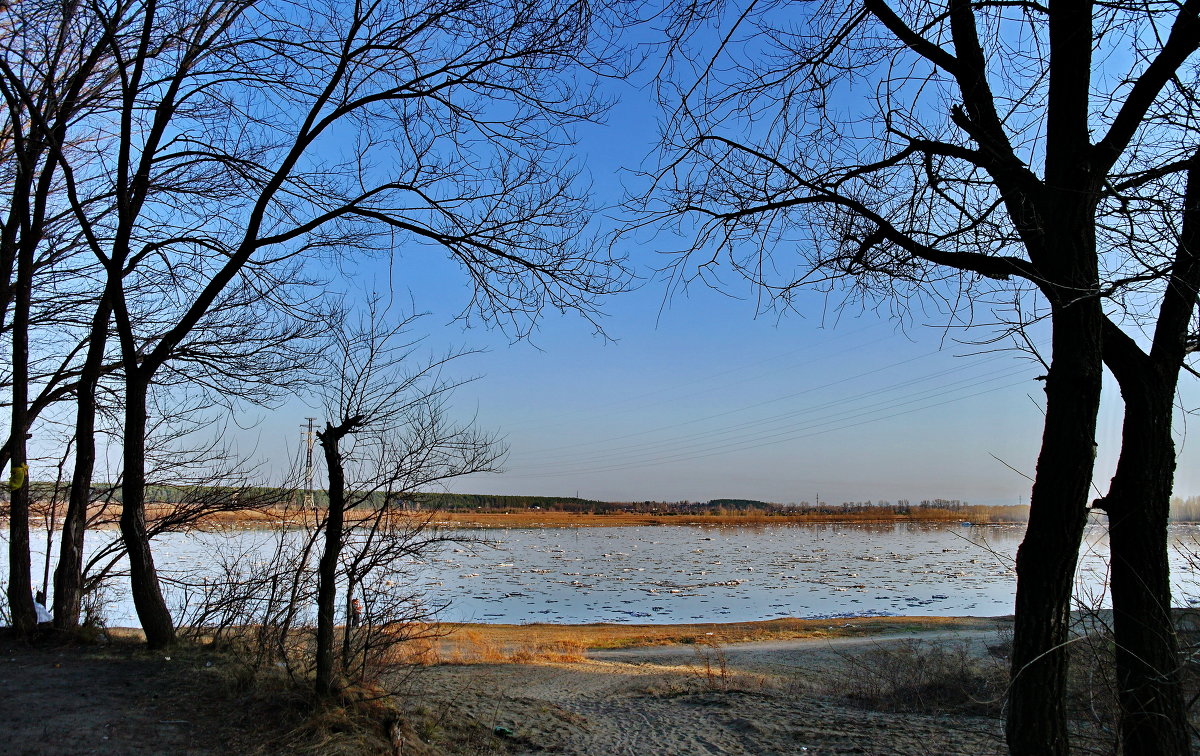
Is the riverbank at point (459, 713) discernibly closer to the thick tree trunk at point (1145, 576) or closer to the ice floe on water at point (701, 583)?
the thick tree trunk at point (1145, 576)

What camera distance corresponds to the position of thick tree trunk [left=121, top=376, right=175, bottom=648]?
7.02 meters

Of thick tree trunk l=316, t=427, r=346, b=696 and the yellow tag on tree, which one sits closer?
thick tree trunk l=316, t=427, r=346, b=696

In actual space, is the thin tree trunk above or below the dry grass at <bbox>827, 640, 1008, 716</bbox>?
above

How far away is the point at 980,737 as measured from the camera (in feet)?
24.3

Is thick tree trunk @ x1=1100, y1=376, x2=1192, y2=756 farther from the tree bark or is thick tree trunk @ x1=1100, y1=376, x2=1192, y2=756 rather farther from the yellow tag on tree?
the yellow tag on tree

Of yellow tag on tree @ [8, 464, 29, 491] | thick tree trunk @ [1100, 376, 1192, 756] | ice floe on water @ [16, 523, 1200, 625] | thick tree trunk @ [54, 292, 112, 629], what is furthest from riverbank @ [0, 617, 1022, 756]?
ice floe on water @ [16, 523, 1200, 625]

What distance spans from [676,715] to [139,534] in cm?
586

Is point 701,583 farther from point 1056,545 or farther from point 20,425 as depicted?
point 1056,545

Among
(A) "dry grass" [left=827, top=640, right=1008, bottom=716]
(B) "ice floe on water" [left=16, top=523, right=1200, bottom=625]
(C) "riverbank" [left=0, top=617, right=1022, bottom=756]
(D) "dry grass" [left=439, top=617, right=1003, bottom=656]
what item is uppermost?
(C) "riverbank" [left=0, top=617, right=1022, bottom=756]

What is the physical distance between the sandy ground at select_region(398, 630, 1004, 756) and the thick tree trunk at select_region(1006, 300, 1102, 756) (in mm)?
3106

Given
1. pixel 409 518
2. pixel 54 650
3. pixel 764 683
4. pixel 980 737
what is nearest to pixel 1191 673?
pixel 980 737

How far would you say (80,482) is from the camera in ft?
25.9

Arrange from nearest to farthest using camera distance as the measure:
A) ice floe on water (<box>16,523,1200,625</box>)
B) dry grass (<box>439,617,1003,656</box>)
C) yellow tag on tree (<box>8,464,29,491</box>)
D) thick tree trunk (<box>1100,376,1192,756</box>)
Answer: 1. thick tree trunk (<box>1100,376,1192,756</box>)
2. yellow tag on tree (<box>8,464,29,491</box>)
3. dry grass (<box>439,617,1003,656</box>)
4. ice floe on water (<box>16,523,1200,625</box>)

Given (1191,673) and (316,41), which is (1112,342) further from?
(316,41)
